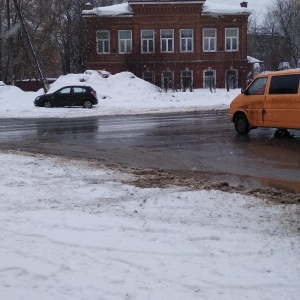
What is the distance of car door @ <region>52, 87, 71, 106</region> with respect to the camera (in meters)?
28.7

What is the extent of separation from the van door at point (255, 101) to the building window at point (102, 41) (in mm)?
34373

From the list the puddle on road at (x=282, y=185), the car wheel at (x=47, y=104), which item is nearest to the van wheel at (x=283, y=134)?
the puddle on road at (x=282, y=185)

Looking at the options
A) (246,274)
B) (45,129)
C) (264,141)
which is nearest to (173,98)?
(45,129)

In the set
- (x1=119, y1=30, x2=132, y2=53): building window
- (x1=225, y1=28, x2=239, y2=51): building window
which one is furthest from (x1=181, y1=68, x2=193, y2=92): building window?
(x1=119, y1=30, x2=132, y2=53): building window

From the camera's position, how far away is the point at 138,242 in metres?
5.07

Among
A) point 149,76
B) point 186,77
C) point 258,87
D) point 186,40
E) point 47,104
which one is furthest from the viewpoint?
point 186,77

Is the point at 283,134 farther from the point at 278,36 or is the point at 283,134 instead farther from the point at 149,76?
the point at 278,36

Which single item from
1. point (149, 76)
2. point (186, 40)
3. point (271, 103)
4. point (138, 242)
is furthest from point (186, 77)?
point (138, 242)

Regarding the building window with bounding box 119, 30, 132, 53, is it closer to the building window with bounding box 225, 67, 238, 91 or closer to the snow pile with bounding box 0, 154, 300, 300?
the building window with bounding box 225, 67, 238, 91

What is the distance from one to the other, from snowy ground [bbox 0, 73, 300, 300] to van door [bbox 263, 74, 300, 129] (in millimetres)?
6222

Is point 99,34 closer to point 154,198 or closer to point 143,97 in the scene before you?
point 143,97

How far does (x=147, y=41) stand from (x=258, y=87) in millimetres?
34570

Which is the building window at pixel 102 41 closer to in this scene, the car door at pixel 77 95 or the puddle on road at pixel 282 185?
the car door at pixel 77 95

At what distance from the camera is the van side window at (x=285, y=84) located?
12.6 m
